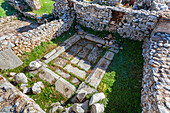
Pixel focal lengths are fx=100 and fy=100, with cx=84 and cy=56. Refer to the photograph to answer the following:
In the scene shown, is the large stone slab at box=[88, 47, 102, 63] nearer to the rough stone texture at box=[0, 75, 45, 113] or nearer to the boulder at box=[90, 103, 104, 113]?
the boulder at box=[90, 103, 104, 113]

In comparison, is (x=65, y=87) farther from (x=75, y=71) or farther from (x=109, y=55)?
(x=109, y=55)

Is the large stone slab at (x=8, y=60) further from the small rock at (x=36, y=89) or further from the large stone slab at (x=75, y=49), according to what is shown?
the large stone slab at (x=75, y=49)

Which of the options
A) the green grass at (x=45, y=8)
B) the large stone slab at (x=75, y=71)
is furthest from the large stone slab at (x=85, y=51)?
the green grass at (x=45, y=8)

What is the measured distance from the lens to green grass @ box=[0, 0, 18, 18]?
10.3m

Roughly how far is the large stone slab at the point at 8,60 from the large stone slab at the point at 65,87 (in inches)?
96.5

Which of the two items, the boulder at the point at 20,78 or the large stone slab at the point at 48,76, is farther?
the large stone slab at the point at 48,76

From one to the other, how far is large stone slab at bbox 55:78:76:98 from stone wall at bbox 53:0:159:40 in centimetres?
492

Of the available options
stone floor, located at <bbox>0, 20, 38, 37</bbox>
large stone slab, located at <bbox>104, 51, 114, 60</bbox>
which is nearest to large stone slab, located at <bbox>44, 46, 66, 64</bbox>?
large stone slab, located at <bbox>104, 51, 114, 60</bbox>

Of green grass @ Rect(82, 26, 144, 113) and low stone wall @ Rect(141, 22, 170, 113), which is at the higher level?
low stone wall @ Rect(141, 22, 170, 113)

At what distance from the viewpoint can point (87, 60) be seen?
5992mm

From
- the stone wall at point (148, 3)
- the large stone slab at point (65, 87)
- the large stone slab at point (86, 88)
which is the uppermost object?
the stone wall at point (148, 3)

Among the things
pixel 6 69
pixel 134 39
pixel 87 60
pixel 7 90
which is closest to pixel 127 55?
pixel 134 39

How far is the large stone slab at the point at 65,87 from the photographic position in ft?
14.4

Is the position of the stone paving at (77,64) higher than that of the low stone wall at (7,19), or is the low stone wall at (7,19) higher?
the low stone wall at (7,19)
